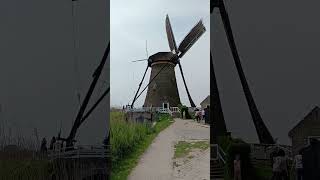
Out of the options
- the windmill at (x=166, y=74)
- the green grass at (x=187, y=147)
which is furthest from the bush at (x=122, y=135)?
the windmill at (x=166, y=74)

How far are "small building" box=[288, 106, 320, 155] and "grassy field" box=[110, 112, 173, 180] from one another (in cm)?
292

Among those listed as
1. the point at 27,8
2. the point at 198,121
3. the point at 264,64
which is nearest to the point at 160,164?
the point at 198,121

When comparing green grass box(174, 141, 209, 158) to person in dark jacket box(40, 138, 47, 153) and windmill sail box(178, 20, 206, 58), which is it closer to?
person in dark jacket box(40, 138, 47, 153)

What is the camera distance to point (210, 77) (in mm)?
6570

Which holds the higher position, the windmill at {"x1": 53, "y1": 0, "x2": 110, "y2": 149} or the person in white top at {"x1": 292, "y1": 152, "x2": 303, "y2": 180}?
the windmill at {"x1": 53, "y1": 0, "x2": 110, "y2": 149}

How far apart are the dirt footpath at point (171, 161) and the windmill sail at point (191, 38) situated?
4.81m

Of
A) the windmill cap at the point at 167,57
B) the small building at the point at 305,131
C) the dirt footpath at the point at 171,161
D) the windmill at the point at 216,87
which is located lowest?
the dirt footpath at the point at 171,161

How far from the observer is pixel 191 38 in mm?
14039

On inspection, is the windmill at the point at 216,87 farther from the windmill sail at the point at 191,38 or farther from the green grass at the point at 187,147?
the windmill sail at the point at 191,38

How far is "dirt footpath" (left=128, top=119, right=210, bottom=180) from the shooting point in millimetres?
7551

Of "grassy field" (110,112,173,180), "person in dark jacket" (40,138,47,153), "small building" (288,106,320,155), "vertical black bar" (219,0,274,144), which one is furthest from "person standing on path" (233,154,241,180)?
"person in dark jacket" (40,138,47,153)

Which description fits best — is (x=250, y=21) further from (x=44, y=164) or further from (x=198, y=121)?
(x=44, y=164)

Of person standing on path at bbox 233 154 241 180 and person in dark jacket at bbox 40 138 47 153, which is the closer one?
person standing on path at bbox 233 154 241 180

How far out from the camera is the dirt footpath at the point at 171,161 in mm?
7551
